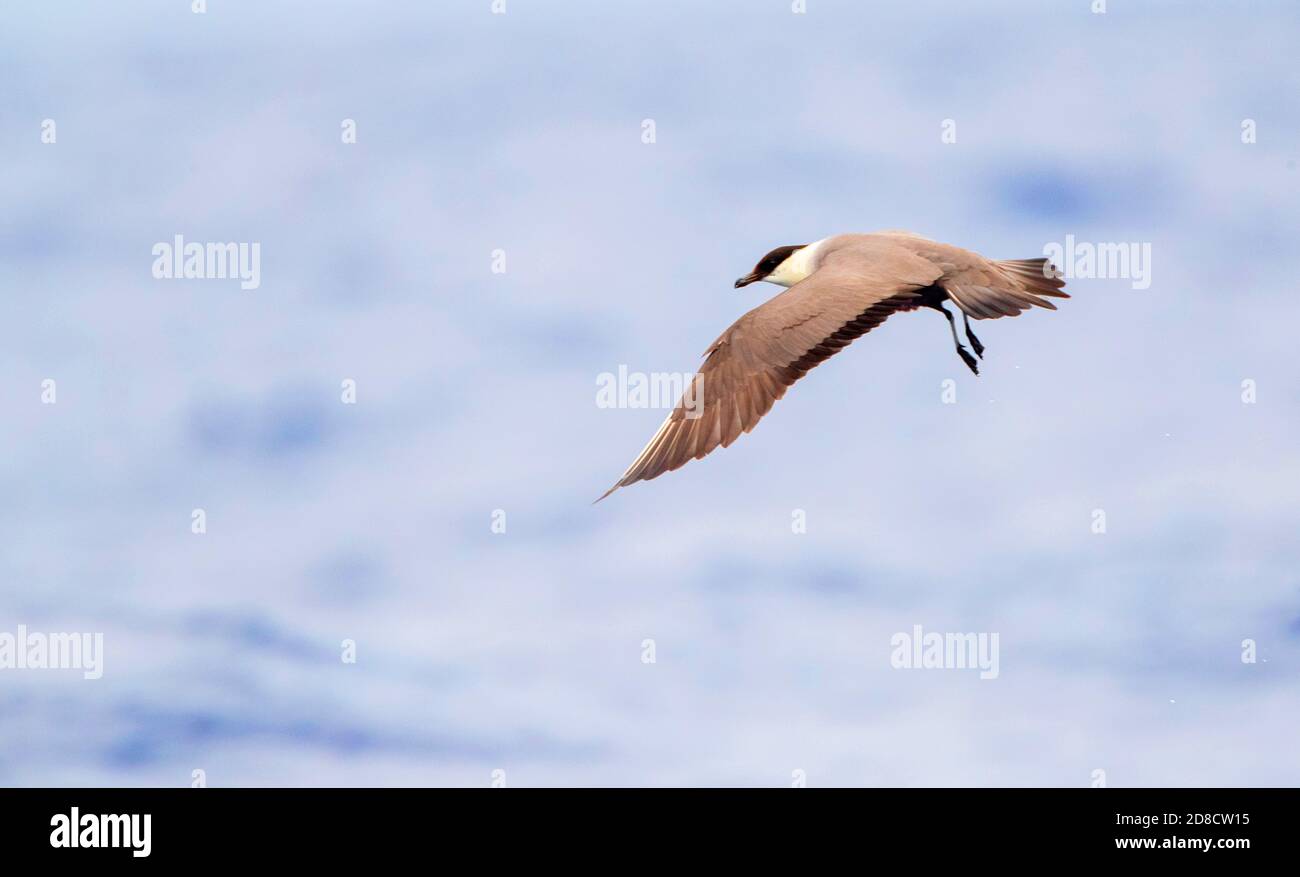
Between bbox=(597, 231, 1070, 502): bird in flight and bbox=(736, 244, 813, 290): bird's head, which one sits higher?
bbox=(736, 244, 813, 290): bird's head

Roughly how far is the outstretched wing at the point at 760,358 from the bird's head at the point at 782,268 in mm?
1733

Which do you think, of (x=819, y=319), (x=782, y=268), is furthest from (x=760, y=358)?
(x=782, y=268)

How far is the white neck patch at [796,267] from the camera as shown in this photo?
49.2 feet

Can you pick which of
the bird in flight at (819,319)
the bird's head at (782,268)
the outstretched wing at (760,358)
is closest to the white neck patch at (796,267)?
the bird's head at (782,268)

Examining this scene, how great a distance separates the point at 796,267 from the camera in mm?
15242

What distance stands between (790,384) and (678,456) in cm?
109

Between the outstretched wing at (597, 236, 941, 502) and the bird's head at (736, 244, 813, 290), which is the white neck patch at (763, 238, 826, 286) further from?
the outstretched wing at (597, 236, 941, 502)

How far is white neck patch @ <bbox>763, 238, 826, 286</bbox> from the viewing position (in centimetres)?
1500

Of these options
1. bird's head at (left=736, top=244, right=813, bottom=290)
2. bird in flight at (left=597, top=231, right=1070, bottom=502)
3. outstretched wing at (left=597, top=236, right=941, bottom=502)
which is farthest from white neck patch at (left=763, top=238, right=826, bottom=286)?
outstretched wing at (left=597, top=236, right=941, bottom=502)

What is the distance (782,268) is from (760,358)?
2899mm

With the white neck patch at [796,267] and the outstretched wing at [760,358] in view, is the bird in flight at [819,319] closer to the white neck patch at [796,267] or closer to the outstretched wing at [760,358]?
the outstretched wing at [760,358]

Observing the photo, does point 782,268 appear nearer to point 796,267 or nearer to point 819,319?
point 796,267
